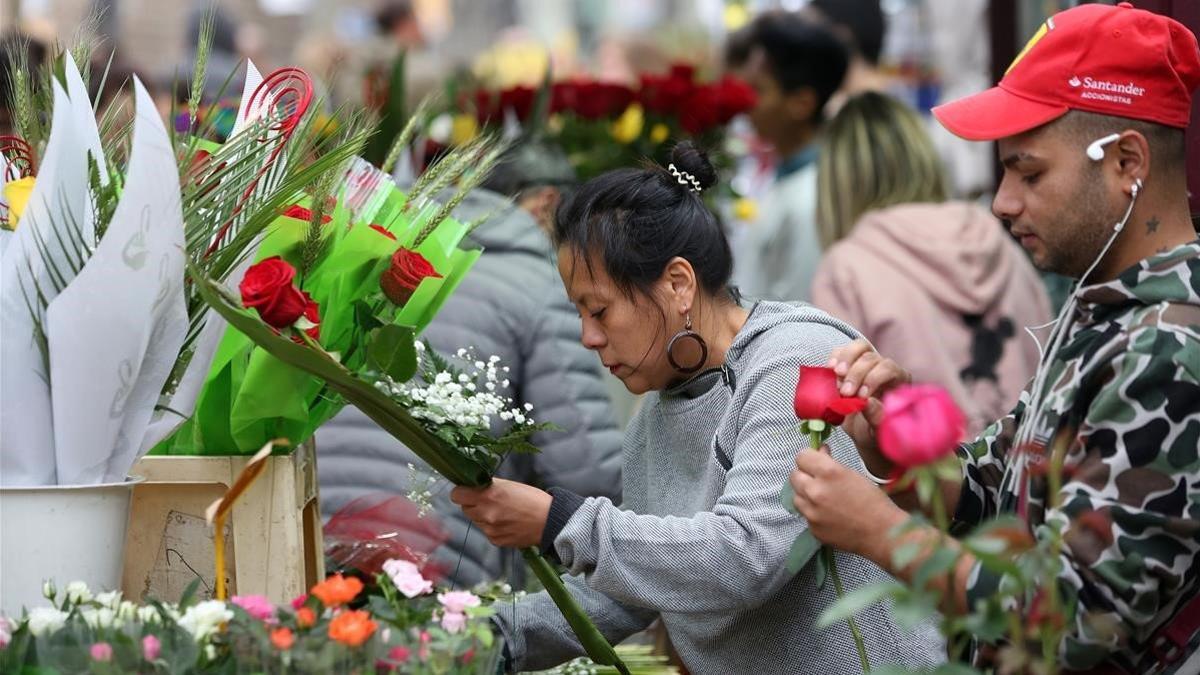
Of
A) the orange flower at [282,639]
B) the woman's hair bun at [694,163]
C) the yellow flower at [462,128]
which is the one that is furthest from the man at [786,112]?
the orange flower at [282,639]

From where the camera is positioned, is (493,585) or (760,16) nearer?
(493,585)

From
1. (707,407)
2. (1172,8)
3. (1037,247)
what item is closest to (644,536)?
(707,407)

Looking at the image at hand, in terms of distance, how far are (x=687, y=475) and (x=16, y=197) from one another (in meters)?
1.01

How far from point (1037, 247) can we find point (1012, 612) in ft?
1.66

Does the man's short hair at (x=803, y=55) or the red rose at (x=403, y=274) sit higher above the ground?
the red rose at (x=403, y=274)

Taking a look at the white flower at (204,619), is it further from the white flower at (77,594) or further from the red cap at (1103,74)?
the red cap at (1103,74)

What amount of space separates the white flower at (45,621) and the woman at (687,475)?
56 centimetres

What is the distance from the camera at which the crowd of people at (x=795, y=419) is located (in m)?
1.69

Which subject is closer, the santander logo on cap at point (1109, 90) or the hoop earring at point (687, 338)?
the santander logo on cap at point (1109, 90)

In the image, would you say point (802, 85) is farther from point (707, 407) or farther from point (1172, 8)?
point (707, 407)

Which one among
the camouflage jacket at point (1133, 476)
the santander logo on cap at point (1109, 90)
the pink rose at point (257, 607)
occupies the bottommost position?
the pink rose at point (257, 607)

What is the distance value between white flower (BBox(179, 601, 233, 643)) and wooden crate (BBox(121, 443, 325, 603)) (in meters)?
0.33

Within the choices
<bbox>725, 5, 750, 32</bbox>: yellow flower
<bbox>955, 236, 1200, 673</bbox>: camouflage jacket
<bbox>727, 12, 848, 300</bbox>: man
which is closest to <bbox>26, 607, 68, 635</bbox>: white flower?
<bbox>955, 236, 1200, 673</bbox>: camouflage jacket

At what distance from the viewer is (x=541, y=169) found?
401cm
